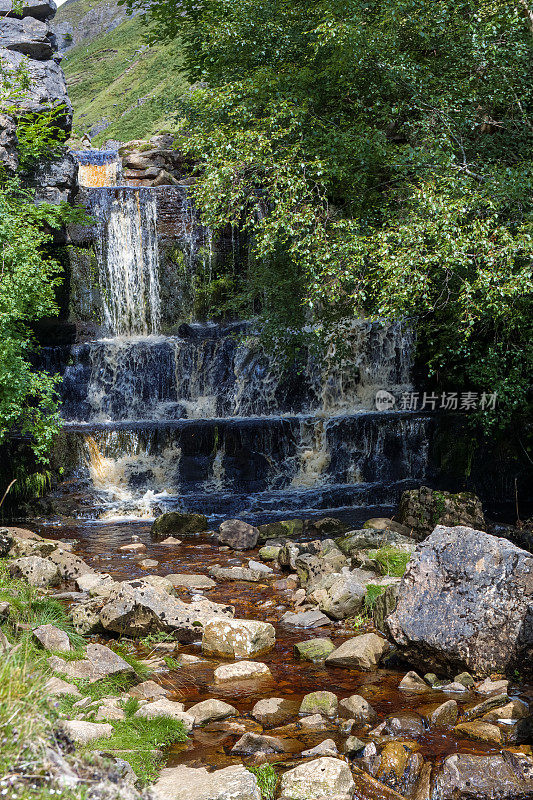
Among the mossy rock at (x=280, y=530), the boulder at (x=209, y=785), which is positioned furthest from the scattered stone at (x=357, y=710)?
the mossy rock at (x=280, y=530)

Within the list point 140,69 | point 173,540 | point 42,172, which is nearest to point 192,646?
point 173,540

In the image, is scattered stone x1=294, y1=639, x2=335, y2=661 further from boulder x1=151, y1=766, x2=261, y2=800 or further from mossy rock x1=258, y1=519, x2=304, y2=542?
mossy rock x1=258, y1=519, x2=304, y2=542

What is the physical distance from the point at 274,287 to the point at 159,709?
28.2 feet

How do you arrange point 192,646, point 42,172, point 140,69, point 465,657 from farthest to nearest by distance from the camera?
1. point 140,69
2. point 42,172
3. point 192,646
4. point 465,657

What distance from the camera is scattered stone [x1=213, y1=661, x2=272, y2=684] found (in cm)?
626

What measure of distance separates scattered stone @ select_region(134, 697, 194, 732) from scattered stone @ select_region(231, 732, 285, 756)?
448 mm

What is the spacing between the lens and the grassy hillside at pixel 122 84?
6938 cm

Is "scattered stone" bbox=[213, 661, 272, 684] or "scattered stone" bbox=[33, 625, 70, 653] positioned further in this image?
"scattered stone" bbox=[213, 661, 272, 684]

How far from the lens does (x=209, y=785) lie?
162 inches

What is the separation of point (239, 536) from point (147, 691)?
221 inches

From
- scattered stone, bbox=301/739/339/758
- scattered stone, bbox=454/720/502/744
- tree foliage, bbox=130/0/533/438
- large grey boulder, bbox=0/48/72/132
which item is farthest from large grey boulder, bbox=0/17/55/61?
scattered stone, bbox=454/720/502/744

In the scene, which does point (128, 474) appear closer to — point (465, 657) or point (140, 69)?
point (465, 657)

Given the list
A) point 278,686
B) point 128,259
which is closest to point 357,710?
point 278,686

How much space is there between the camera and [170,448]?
1512 centimetres
